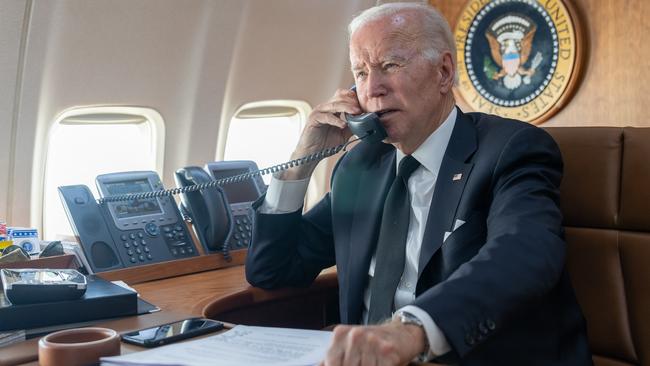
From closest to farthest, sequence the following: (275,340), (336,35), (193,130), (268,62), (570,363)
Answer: (275,340) → (570,363) → (193,130) → (268,62) → (336,35)

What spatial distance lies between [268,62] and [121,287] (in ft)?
8.42

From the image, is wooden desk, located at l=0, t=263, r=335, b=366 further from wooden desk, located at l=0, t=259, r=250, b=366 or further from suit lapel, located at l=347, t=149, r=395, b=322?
suit lapel, located at l=347, t=149, r=395, b=322

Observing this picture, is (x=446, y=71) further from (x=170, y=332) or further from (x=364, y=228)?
(x=170, y=332)

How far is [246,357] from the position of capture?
108 centimetres

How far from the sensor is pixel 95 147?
365 cm

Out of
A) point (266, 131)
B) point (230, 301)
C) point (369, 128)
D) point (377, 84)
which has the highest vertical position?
point (377, 84)

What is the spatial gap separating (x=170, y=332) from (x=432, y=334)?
502mm

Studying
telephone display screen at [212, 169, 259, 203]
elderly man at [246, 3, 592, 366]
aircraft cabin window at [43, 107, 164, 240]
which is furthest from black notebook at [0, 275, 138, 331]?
aircraft cabin window at [43, 107, 164, 240]

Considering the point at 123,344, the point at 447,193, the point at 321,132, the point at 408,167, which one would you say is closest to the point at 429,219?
the point at 447,193

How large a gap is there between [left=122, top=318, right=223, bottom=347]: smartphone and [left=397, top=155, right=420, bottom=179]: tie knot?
63cm

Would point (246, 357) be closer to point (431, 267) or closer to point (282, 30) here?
point (431, 267)

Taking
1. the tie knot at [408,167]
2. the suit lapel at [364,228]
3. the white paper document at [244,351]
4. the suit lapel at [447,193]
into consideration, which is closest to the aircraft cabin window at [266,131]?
the suit lapel at [364,228]

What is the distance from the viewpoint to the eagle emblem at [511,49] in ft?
13.8

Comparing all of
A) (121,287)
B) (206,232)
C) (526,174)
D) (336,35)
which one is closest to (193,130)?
(336,35)
